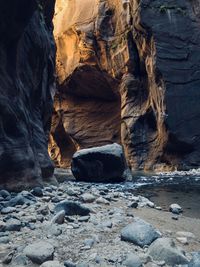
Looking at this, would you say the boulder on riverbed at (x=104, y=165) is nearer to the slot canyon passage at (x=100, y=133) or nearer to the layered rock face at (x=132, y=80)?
the slot canyon passage at (x=100, y=133)

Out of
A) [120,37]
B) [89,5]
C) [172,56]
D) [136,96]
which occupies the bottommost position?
[136,96]

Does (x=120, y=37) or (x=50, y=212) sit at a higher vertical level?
(x=120, y=37)

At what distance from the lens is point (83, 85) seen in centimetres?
3778

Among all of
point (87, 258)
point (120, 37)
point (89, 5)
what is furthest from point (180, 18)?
point (87, 258)

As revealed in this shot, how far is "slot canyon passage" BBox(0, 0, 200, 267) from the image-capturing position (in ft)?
16.1

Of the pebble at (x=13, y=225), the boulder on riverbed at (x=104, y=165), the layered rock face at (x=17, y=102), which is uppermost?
the layered rock face at (x=17, y=102)

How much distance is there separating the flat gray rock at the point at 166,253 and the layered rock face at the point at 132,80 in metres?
20.8

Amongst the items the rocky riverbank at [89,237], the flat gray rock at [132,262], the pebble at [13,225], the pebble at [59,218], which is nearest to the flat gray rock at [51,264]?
the rocky riverbank at [89,237]

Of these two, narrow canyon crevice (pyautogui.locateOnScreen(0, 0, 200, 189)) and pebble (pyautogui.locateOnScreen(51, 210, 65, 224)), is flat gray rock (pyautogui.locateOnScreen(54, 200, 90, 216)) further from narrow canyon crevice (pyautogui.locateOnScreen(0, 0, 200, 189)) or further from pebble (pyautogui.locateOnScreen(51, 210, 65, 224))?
narrow canyon crevice (pyautogui.locateOnScreen(0, 0, 200, 189))

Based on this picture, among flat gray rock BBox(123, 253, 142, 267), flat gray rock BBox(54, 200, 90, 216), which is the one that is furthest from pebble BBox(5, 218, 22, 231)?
flat gray rock BBox(123, 253, 142, 267)

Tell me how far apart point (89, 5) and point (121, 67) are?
948 cm

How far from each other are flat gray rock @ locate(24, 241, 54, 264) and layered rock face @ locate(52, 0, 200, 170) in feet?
70.4

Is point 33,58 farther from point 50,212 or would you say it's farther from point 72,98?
point 72,98

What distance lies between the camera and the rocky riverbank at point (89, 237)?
415 centimetres
